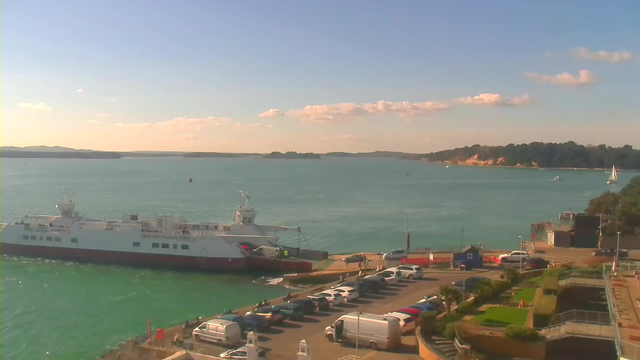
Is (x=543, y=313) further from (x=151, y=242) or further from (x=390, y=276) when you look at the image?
(x=151, y=242)

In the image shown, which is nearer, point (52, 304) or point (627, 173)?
point (52, 304)

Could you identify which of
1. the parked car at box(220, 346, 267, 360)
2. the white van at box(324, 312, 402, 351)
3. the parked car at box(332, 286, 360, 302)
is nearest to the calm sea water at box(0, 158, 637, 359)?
the parked car at box(332, 286, 360, 302)

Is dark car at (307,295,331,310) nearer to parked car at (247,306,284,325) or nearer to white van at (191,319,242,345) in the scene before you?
parked car at (247,306,284,325)

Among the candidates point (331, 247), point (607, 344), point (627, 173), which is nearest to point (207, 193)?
point (331, 247)

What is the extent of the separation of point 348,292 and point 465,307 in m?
5.28

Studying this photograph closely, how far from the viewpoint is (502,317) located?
46.9ft

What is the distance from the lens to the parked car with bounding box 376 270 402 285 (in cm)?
2245

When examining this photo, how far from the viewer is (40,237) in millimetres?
37781

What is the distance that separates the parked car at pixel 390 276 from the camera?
22453mm

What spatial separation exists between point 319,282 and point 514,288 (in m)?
12.3

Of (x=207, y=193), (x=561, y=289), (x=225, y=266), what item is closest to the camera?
(x=561, y=289)

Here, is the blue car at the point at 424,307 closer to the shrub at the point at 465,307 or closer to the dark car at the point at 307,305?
the shrub at the point at 465,307

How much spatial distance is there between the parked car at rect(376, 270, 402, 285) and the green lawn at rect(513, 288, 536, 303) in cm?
569

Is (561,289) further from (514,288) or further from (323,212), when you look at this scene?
(323,212)
